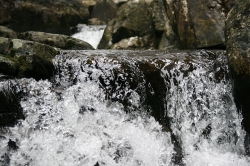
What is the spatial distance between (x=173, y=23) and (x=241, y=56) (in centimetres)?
430

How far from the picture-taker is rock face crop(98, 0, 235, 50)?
7211mm

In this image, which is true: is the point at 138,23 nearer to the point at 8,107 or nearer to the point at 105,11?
the point at 105,11

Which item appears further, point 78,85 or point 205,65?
point 205,65

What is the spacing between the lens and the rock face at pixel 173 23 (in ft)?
23.7

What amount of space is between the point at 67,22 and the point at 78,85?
8.73 m

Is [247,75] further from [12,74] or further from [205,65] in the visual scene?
[12,74]

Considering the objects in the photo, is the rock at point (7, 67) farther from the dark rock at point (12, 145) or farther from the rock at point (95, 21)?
the rock at point (95, 21)

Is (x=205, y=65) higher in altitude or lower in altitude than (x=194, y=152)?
higher

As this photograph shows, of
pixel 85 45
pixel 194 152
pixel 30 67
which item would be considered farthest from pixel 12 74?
pixel 85 45

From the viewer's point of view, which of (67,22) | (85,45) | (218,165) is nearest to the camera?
(218,165)

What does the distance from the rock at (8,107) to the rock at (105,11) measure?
12.0m

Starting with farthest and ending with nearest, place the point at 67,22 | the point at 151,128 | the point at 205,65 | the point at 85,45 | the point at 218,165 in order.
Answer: the point at 67,22 < the point at 85,45 < the point at 205,65 < the point at 151,128 < the point at 218,165

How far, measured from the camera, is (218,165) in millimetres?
4602

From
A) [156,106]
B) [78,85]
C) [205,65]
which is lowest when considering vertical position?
[156,106]
